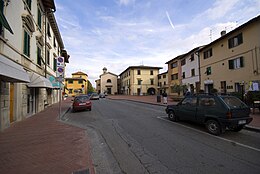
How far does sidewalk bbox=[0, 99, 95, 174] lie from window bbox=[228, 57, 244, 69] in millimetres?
19376

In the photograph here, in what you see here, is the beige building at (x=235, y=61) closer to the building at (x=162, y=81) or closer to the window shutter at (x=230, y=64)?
the window shutter at (x=230, y=64)

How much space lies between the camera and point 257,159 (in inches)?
150

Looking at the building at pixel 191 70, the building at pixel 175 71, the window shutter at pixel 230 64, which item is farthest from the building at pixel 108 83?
the window shutter at pixel 230 64

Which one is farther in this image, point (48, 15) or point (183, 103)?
point (48, 15)

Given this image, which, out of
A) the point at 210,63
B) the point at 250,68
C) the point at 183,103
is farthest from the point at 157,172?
the point at 210,63

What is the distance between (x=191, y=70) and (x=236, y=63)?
11009mm

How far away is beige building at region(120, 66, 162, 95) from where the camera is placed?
54.3 meters

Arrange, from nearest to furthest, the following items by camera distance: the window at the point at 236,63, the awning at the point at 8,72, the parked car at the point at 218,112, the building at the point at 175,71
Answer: the awning at the point at 8,72
the parked car at the point at 218,112
the window at the point at 236,63
the building at the point at 175,71

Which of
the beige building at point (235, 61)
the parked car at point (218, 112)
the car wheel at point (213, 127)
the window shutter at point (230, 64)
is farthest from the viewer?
the window shutter at point (230, 64)

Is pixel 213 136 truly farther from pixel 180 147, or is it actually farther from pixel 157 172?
pixel 157 172

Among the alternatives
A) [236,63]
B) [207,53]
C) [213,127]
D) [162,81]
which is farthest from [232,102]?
[162,81]

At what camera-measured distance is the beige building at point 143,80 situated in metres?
54.3

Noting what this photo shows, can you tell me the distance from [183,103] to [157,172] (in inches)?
203

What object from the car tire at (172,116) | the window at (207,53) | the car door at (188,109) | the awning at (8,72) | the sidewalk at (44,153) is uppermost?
the window at (207,53)
